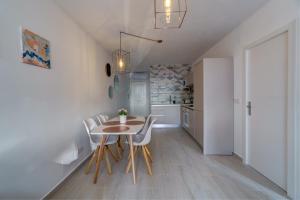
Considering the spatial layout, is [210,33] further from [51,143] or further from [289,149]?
[51,143]

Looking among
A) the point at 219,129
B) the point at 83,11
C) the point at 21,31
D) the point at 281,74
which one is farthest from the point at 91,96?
the point at 281,74

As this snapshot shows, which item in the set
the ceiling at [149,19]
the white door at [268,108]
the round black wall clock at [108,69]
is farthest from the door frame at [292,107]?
the round black wall clock at [108,69]

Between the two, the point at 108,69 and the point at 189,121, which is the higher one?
the point at 108,69

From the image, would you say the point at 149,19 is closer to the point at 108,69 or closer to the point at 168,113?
the point at 108,69

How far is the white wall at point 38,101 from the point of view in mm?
1436

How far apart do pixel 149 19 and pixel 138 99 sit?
5679 mm

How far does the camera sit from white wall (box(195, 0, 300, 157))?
76.9 inches

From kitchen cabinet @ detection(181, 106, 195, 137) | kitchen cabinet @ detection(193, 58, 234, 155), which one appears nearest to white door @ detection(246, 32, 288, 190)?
kitchen cabinet @ detection(193, 58, 234, 155)

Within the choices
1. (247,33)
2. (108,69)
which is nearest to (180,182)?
(247,33)

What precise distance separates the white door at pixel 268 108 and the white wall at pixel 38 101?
287 centimetres

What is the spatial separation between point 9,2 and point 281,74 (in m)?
3.02

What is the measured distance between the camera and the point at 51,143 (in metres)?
2.02

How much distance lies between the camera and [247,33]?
271cm

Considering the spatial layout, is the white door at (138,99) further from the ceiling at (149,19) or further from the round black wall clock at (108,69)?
the ceiling at (149,19)
